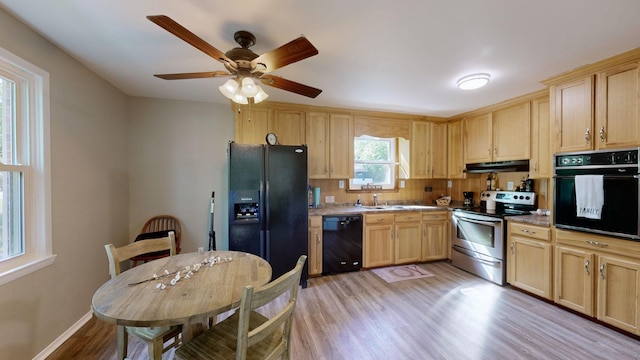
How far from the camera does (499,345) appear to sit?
6.53 feet

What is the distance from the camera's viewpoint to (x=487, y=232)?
321 centimetres

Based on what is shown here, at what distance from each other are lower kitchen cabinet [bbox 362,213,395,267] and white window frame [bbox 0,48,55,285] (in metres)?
3.23

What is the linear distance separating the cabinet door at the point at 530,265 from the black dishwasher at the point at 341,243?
184 centimetres

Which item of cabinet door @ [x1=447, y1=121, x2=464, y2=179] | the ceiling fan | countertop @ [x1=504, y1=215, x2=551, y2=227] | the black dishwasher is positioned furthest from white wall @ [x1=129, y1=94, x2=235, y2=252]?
countertop @ [x1=504, y1=215, x2=551, y2=227]

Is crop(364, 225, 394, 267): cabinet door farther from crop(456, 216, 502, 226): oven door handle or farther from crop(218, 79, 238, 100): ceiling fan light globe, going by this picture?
crop(218, 79, 238, 100): ceiling fan light globe

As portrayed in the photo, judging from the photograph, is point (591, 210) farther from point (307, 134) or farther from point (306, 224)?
point (307, 134)

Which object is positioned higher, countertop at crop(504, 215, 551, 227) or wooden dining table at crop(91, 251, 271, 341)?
countertop at crop(504, 215, 551, 227)

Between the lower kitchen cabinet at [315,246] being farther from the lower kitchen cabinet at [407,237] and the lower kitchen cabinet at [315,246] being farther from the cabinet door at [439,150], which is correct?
the cabinet door at [439,150]

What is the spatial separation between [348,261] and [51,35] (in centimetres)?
367

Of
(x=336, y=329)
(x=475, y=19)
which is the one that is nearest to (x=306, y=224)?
(x=336, y=329)

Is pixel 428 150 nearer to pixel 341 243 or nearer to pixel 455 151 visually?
pixel 455 151

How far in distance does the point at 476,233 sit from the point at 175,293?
11.7ft

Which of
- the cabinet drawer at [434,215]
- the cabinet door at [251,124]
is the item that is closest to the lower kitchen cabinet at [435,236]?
the cabinet drawer at [434,215]

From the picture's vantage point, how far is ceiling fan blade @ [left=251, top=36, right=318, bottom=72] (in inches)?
54.1
